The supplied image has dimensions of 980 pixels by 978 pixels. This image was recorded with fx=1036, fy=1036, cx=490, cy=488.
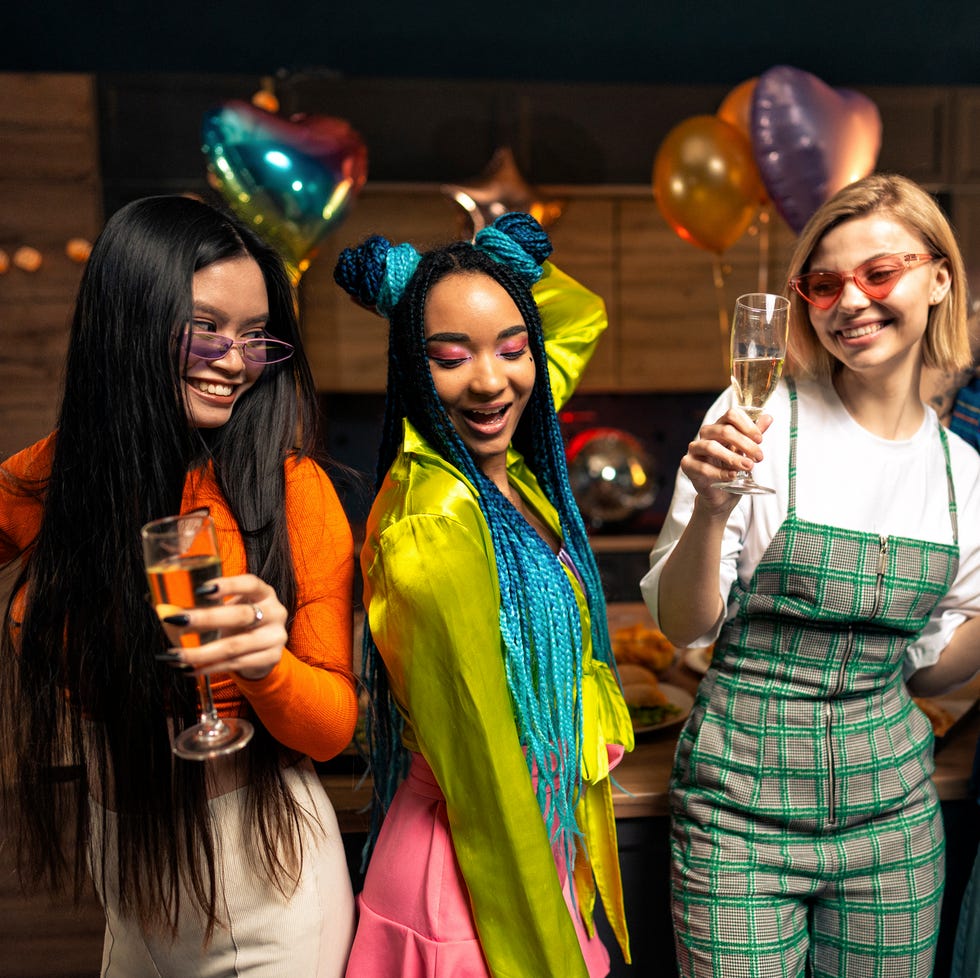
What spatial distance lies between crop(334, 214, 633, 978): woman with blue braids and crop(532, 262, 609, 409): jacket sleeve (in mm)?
167

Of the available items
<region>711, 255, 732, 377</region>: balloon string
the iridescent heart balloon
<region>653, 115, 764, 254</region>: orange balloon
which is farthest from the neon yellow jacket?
<region>711, 255, 732, 377</region>: balloon string

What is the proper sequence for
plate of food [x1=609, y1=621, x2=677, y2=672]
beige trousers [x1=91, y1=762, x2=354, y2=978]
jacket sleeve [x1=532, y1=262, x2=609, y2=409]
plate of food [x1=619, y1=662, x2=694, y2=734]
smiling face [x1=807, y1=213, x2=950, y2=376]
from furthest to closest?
plate of food [x1=609, y1=621, x2=677, y2=672] < plate of food [x1=619, y1=662, x2=694, y2=734] < jacket sleeve [x1=532, y1=262, x2=609, y2=409] < smiling face [x1=807, y1=213, x2=950, y2=376] < beige trousers [x1=91, y1=762, x2=354, y2=978]

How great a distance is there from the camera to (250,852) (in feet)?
3.97

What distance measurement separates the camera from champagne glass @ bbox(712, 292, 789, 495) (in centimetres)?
117

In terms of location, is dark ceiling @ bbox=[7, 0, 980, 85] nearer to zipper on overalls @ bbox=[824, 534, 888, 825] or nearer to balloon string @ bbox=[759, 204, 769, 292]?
balloon string @ bbox=[759, 204, 769, 292]

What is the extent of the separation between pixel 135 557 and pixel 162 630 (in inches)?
3.5

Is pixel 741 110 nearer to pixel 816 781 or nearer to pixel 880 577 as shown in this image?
pixel 880 577

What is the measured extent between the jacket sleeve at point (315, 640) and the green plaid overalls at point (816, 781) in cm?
58

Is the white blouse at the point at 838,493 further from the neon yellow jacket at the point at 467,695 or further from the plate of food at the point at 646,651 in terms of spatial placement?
the plate of food at the point at 646,651

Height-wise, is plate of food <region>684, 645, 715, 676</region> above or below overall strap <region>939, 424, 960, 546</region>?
below

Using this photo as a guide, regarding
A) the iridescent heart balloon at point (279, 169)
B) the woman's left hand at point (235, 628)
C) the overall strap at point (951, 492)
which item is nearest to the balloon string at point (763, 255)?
the iridescent heart balloon at point (279, 169)

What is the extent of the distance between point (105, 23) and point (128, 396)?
3499 mm

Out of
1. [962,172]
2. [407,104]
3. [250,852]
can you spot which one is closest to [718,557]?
[250,852]

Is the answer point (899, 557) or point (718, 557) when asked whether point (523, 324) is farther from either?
point (899, 557)
